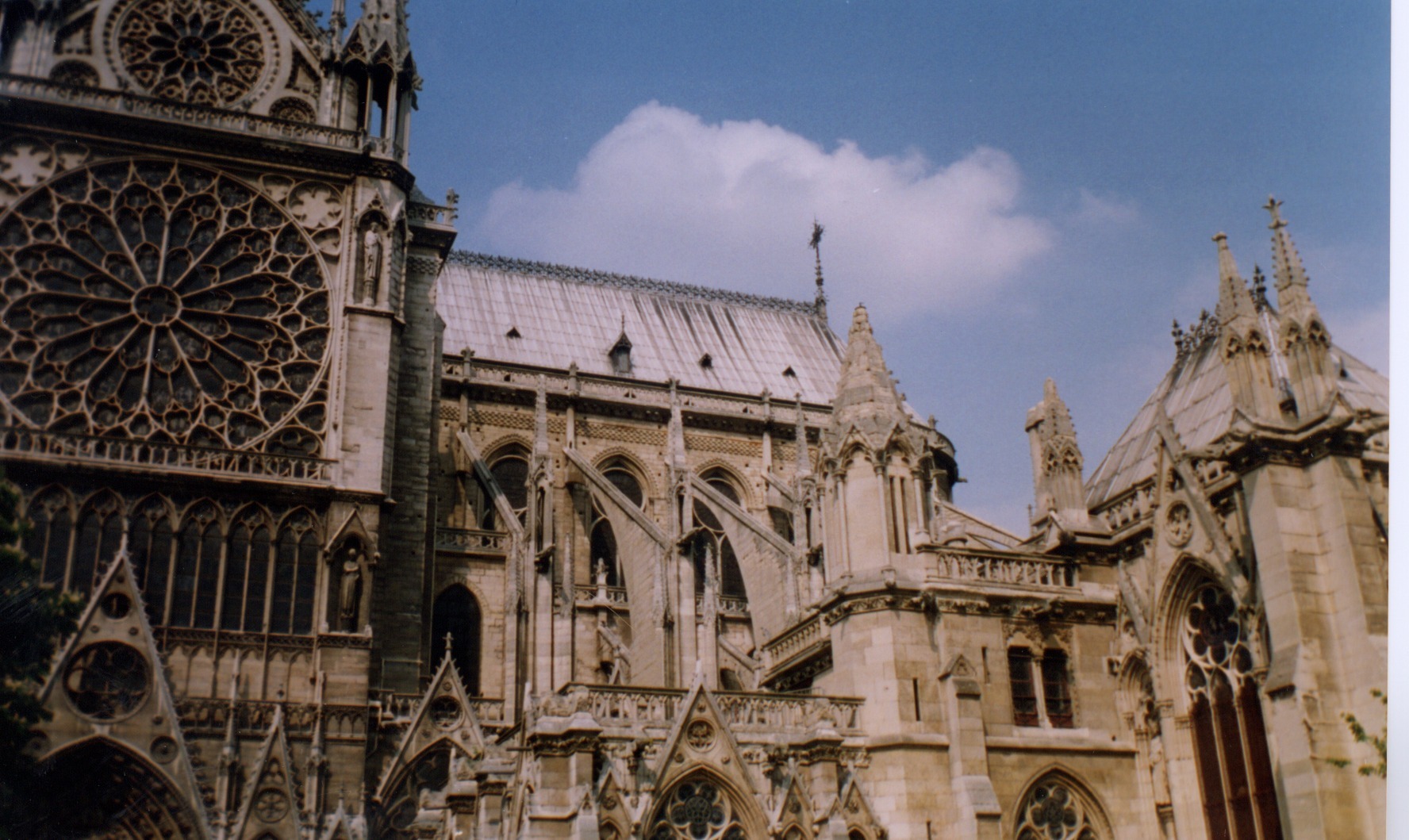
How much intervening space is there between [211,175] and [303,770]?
14.0m

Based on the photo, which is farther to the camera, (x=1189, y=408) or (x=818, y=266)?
(x=818, y=266)

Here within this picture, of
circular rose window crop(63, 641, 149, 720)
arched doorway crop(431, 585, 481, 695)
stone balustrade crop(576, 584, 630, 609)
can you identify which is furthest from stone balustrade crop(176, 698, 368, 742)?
stone balustrade crop(576, 584, 630, 609)

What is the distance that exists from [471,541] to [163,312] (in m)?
9.48

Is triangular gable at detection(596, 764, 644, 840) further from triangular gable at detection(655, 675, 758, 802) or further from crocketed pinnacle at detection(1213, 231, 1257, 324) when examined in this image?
crocketed pinnacle at detection(1213, 231, 1257, 324)

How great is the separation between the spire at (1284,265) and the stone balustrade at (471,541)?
71.5 ft

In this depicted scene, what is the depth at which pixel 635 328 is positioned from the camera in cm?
4966

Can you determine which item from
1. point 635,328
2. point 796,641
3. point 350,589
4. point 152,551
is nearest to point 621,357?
point 635,328

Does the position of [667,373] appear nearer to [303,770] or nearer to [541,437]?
[541,437]

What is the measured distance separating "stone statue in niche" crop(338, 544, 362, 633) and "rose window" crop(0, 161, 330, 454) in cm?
286

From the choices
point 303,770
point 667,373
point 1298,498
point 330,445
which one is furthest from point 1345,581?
point 667,373

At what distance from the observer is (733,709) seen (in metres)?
18.5

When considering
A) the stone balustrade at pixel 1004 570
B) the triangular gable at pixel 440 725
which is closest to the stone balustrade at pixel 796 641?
the stone balustrade at pixel 1004 570

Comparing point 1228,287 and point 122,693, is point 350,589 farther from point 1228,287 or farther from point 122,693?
point 1228,287

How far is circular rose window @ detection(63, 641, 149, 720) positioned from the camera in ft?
82.1
